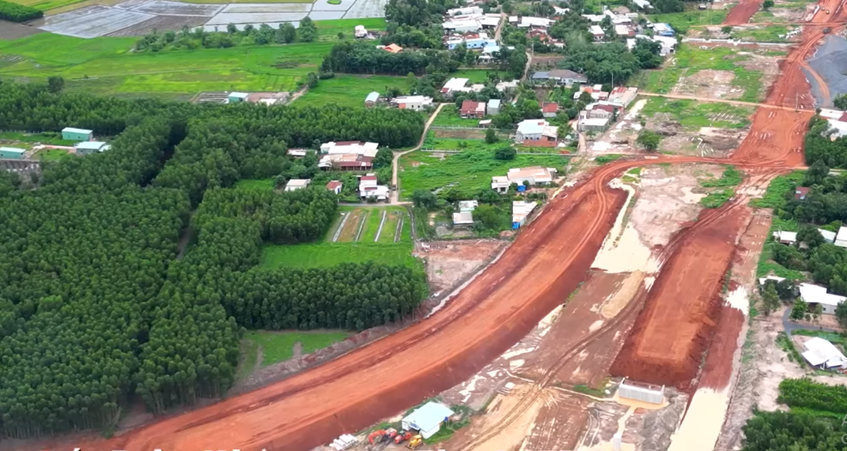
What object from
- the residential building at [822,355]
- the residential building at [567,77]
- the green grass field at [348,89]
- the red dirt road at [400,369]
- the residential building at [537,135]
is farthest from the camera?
the residential building at [567,77]

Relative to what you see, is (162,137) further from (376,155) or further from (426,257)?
(426,257)

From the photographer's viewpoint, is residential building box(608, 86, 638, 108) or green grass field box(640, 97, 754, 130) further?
residential building box(608, 86, 638, 108)

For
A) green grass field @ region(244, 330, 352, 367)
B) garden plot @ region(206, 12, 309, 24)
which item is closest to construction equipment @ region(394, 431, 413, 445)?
green grass field @ region(244, 330, 352, 367)

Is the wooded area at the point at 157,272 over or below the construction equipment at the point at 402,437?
over

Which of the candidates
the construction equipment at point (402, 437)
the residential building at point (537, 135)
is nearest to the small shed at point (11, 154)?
the residential building at point (537, 135)

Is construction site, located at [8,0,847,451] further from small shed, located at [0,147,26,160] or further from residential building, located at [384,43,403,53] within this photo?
residential building, located at [384,43,403,53]

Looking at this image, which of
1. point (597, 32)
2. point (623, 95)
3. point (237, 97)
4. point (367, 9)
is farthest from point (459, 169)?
point (367, 9)

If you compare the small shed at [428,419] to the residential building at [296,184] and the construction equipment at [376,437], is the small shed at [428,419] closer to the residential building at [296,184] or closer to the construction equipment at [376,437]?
the construction equipment at [376,437]
